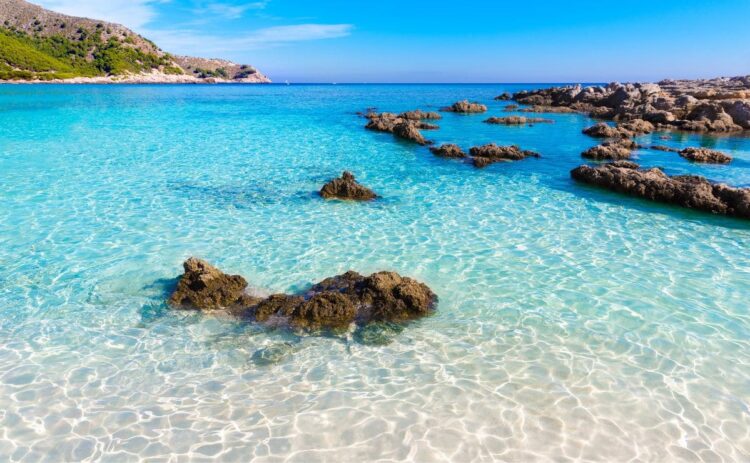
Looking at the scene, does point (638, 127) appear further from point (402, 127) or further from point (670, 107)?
point (402, 127)

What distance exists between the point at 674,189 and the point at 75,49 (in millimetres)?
187487

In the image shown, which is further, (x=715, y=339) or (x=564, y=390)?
(x=715, y=339)

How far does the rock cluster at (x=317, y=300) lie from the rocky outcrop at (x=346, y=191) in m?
6.92

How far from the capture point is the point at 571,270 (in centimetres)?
1026

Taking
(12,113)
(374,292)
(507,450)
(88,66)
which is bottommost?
(507,450)

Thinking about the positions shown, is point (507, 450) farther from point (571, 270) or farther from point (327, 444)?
point (571, 270)

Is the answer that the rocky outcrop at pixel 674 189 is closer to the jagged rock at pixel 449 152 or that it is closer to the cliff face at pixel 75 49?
the jagged rock at pixel 449 152

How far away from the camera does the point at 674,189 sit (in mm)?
15438

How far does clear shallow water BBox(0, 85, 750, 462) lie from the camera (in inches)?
221

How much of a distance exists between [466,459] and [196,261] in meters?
6.52

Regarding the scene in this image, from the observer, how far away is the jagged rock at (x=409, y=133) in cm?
2923

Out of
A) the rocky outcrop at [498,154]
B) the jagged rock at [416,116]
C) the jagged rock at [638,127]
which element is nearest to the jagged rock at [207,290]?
the rocky outcrop at [498,154]

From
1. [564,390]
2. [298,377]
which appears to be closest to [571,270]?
[564,390]

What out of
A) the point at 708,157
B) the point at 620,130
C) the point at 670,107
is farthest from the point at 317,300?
the point at 670,107
